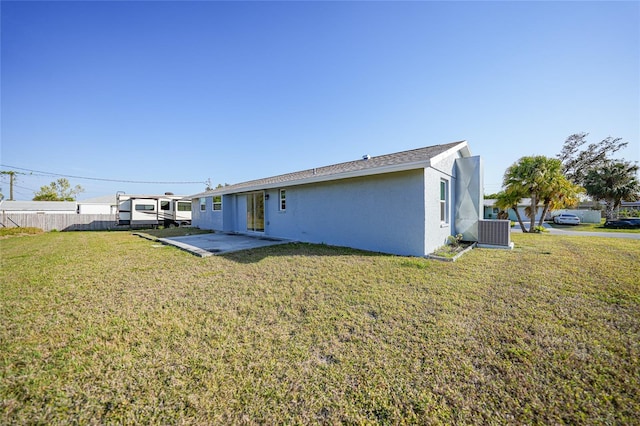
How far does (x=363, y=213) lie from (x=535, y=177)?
47.0ft

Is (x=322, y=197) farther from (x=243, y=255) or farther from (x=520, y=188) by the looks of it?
Answer: (x=520, y=188)

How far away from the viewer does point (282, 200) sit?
11.5 meters

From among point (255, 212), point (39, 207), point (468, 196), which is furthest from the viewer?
point (39, 207)

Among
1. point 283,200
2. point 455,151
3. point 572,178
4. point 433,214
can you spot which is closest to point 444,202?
point 433,214

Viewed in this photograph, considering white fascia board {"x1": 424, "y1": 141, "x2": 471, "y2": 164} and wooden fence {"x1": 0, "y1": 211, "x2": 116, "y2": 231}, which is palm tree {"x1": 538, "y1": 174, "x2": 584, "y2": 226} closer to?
white fascia board {"x1": 424, "y1": 141, "x2": 471, "y2": 164}

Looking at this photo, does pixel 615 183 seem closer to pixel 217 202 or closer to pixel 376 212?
pixel 376 212

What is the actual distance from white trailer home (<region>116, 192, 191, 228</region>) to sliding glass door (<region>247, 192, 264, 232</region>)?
10756mm

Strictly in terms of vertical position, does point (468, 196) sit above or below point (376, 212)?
above

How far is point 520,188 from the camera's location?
16.1 metres

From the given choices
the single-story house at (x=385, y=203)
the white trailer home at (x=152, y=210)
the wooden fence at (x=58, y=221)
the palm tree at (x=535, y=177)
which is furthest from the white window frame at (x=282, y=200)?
the wooden fence at (x=58, y=221)

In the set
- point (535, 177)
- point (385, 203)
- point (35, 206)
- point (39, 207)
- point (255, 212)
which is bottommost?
point (255, 212)

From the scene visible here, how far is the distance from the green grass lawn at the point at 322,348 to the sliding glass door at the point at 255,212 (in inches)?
290

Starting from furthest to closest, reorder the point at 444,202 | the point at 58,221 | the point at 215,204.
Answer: the point at 58,221
the point at 215,204
the point at 444,202

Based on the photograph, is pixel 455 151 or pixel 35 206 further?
pixel 35 206
